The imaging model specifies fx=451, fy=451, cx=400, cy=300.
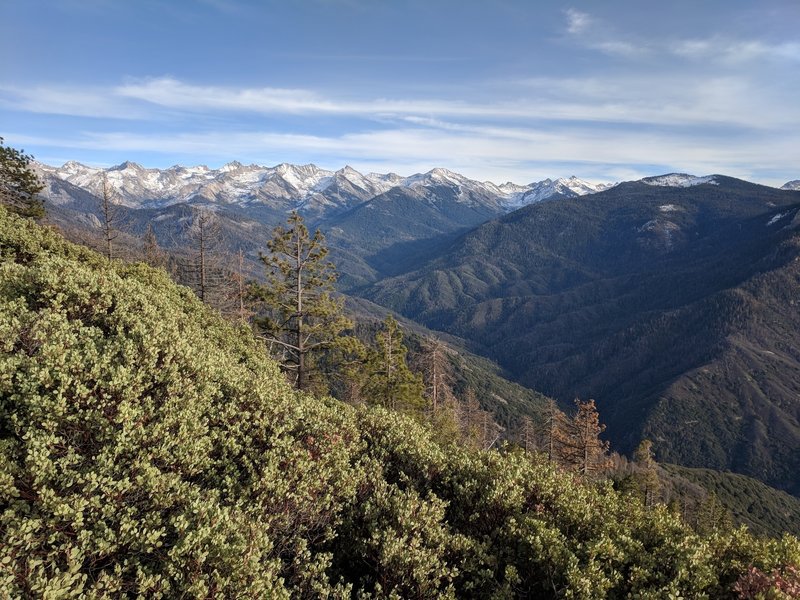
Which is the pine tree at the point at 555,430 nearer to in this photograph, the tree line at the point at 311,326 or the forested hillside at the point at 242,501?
the tree line at the point at 311,326

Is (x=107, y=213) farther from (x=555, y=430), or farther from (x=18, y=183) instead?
(x=555, y=430)

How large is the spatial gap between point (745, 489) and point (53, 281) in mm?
239178

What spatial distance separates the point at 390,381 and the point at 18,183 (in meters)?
41.1

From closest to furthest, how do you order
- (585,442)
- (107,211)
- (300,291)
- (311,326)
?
(300,291) < (311,326) < (107,211) < (585,442)

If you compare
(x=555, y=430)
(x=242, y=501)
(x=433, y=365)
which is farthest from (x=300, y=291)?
(x=555, y=430)

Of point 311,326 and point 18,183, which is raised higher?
point 18,183

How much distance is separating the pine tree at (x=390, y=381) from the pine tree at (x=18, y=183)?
35242 millimetres

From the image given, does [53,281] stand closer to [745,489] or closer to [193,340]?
[193,340]

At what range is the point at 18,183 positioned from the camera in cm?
4400

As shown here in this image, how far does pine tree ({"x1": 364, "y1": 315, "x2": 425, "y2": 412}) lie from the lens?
4294cm

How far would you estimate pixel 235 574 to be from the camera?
27.6 ft

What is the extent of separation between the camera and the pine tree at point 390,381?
42.9 metres

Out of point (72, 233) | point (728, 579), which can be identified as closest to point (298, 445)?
point (728, 579)

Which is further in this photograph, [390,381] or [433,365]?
[433,365]
